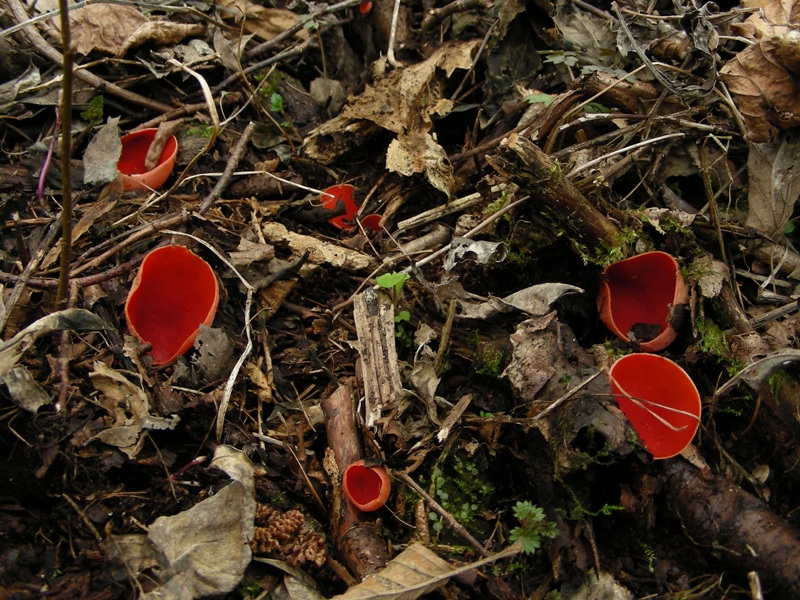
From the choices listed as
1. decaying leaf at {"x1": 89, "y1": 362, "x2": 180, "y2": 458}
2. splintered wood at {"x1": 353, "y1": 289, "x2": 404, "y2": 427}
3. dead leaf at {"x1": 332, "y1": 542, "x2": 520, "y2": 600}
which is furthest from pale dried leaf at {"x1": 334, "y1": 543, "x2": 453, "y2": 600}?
decaying leaf at {"x1": 89, "y1": 362, "x2": 180, "y2": 458}

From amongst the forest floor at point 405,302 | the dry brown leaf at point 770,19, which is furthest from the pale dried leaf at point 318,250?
the dry brown leaf at point 770,19

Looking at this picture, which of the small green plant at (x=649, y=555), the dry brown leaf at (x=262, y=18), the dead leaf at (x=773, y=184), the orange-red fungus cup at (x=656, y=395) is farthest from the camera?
the dry brown leaf at (x=262, y=18)

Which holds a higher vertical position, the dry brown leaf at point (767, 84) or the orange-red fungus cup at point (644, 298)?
the dry brown leaf at point (767, 84)

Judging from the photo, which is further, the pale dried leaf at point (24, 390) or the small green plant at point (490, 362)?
the small green plant at point (490, 362)

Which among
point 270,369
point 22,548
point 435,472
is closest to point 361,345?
point 270,369

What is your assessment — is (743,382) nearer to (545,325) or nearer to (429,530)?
(545,325)

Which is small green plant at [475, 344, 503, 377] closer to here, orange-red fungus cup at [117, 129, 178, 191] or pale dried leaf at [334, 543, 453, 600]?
pale dried leaf at [334, 543, 453, 600]

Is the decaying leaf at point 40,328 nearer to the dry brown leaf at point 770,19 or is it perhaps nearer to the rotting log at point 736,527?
the rotting log at point 736,527
